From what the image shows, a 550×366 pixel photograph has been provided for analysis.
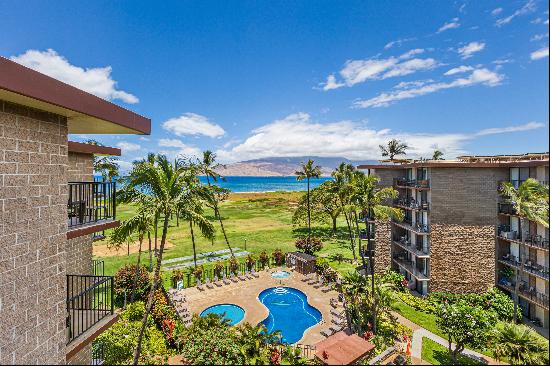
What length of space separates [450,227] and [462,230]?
1083 millimetres

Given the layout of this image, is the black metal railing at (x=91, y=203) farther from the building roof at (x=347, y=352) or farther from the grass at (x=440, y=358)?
the grass at (x=440, y=358)

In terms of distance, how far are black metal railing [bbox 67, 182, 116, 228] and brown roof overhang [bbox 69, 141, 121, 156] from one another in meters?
2.16

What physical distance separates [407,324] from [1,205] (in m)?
23.3

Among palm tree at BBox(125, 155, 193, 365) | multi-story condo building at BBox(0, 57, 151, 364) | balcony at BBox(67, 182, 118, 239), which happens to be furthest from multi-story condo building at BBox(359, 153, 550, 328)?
multi-story condo building at BBox(0, 57, 151, 364)

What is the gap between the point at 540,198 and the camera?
5.05m

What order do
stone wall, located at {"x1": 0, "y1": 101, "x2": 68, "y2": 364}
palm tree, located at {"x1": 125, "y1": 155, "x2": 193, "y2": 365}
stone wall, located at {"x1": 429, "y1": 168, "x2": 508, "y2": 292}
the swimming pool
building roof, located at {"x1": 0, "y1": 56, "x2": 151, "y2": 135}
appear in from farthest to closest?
the swimming pool → stone wall, located at {"x1": 429, "y1": 168, "x2": 508, "y2": 292} → palm tree, located at {"x1": 125, "y1": 155, "x2": 193, "y2": 365} → stone wall, located at {"x1": 0, "y1": 101, "x2": 68, "y2": 364} → building roof, located at {"x1": 0, "y1": 56, "x2": 151, "y2": 135}

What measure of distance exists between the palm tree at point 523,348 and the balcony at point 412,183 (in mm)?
23061

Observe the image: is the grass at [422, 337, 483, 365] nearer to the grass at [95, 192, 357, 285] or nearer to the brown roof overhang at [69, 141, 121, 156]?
the brown roof overhang at [69, 141, 121, 156]

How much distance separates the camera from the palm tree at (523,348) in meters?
5.36

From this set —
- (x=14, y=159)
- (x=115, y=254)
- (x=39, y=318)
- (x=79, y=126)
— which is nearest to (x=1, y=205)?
Result: (x=14, y=159)

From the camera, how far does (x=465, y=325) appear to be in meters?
14.5

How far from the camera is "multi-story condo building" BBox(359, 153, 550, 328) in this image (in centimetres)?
1955

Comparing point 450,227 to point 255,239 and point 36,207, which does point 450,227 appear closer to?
point 36,207

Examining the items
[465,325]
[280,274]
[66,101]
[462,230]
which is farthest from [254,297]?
[66,101]
